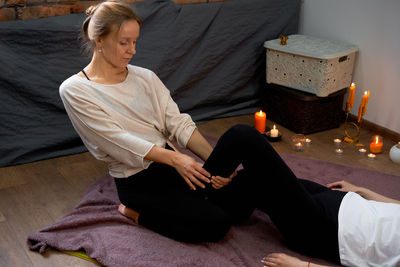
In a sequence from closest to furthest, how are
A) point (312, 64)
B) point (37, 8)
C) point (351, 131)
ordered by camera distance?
1. point (37, 8)
2. point (312, 64)
3. point (351, 131)

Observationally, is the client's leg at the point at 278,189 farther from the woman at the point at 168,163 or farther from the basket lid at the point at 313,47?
the basket lid at the point at 313,47

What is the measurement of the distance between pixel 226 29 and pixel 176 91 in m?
0.53

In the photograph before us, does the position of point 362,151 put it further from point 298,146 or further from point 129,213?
point 129,213

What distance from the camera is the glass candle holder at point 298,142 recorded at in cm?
264

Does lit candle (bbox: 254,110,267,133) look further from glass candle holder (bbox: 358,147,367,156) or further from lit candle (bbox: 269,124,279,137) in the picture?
glass candle holder (bbox: 358,147,367,156)

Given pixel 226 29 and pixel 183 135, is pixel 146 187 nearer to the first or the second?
pixel 183 135

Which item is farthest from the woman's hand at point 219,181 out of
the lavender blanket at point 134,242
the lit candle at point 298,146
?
the lit candle at point 298,146

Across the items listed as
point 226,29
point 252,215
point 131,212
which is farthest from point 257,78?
point 131,212

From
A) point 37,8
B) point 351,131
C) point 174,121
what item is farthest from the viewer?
point 351,131

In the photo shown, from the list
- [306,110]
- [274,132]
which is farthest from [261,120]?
[306,110]

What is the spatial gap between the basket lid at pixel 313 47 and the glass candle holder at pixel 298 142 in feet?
1.57

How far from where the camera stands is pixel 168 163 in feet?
5.55

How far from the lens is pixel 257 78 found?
3264mm

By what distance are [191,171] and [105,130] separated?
0.35m
